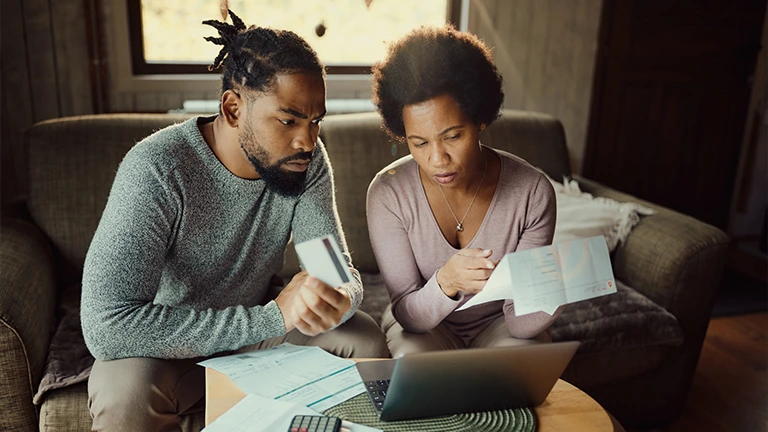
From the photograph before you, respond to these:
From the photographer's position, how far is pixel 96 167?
1.89m

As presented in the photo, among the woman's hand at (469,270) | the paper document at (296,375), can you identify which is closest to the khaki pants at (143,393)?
the paper document at (296,375)

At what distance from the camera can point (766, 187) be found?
3.54 meters

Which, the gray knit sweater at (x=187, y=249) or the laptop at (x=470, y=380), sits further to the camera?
the gray knit sweater at (x=187, y=249)

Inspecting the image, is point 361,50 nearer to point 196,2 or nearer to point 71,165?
point 196,2

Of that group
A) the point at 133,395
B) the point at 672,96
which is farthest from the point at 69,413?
the point at 672,96

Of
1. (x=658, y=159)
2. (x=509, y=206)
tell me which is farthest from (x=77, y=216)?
(x=658, y=159)

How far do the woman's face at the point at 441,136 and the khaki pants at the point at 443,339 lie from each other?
36 cm

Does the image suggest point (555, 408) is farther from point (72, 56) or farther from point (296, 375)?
point (72, 56)

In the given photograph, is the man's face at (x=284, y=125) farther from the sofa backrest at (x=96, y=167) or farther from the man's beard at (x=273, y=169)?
the sofa backrest at (x=96, y=167)

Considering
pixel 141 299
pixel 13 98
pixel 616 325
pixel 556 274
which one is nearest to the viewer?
pixel 556 274

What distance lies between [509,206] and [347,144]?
78 centimetres

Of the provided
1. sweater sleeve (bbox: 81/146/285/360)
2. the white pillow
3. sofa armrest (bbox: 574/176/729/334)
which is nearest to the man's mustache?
sweater sleeve (bbox: 81/146/285/360)

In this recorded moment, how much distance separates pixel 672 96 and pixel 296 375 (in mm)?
2760

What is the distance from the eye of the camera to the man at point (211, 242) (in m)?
1.23
